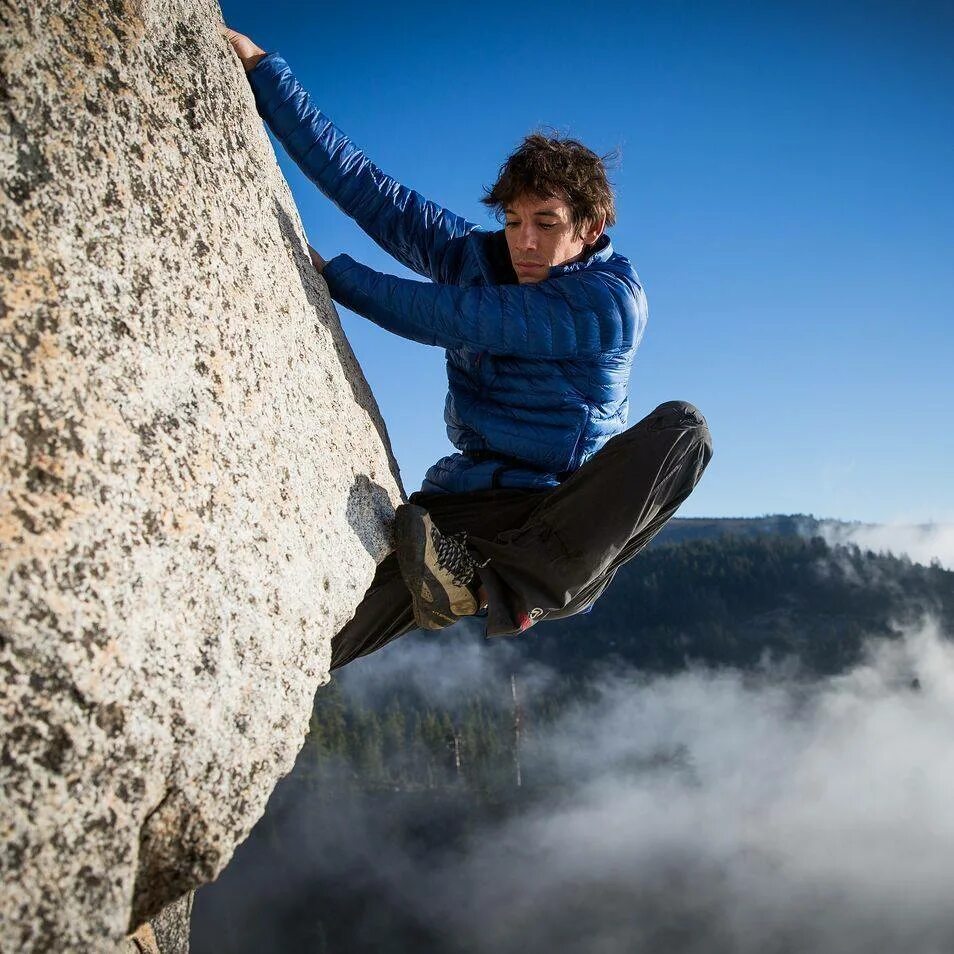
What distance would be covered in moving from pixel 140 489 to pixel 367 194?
294 cm

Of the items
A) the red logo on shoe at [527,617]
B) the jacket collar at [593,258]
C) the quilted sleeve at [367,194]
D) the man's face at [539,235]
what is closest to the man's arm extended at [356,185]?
the quilted sleeve at [367,194]

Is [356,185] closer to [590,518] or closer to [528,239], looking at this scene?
[528,239]

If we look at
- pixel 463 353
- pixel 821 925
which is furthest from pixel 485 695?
pixel 463 353

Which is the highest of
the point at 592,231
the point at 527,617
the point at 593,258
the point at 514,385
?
the point at 592,231

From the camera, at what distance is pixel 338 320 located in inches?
188

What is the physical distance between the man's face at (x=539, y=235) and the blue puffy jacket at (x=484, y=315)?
9 cm

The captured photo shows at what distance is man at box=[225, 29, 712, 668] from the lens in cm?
433

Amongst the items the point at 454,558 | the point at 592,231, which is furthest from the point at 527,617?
the point at 592,231

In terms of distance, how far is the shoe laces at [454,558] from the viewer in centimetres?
422

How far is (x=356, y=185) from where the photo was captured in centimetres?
521

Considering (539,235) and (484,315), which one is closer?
(484,315)

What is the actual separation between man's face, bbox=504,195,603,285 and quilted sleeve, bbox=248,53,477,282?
0.53 metres

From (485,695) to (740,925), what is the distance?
2429 inches

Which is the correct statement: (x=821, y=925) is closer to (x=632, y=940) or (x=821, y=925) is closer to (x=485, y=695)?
(x=632, y=940)
